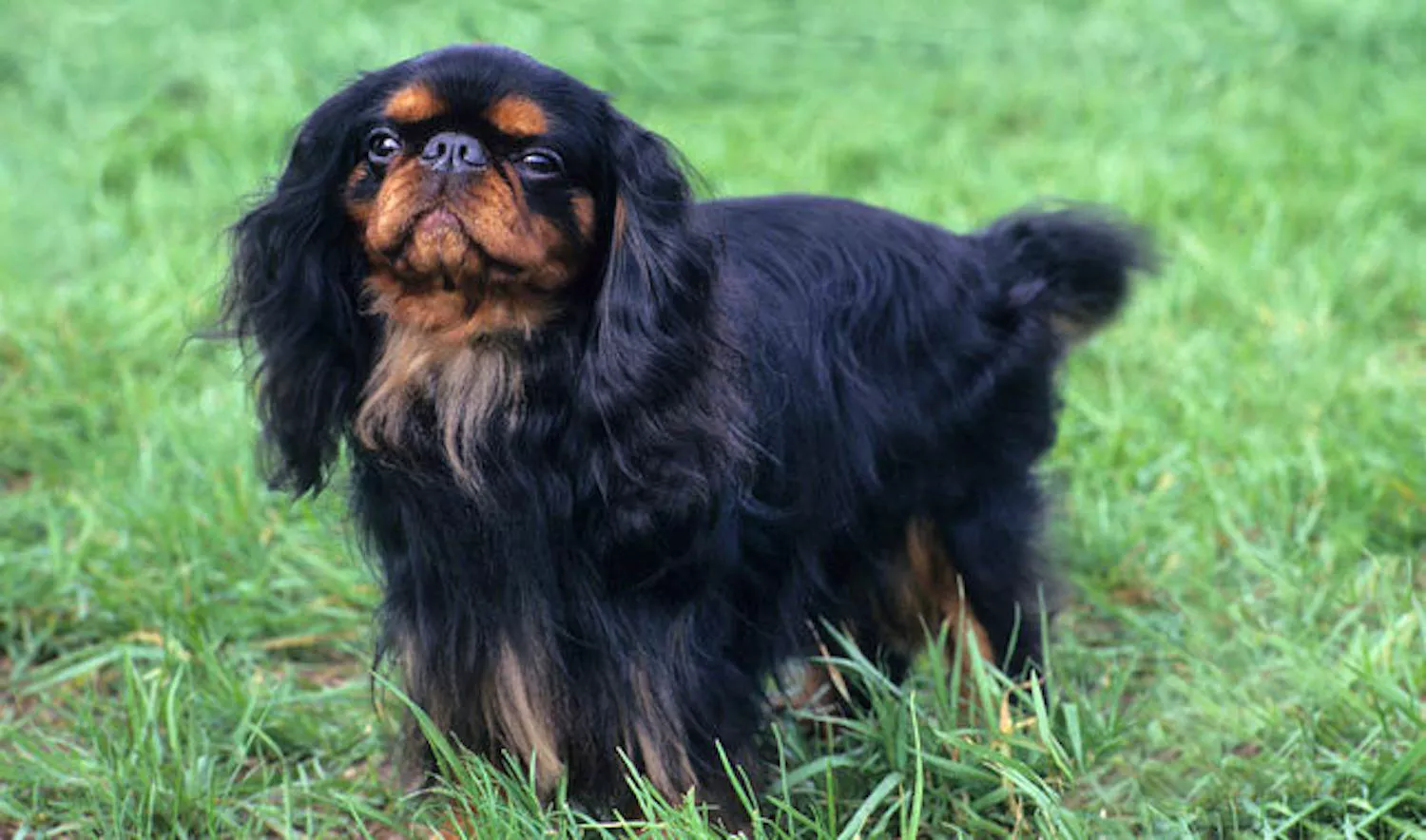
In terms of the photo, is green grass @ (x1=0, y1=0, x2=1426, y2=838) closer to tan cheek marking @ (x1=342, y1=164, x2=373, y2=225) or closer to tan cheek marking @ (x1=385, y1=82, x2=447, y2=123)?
tan cheek marking @ (x1=342, y1=164, x2=373, y2=225)

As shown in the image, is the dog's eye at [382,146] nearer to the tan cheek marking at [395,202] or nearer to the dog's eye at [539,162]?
the tan cheek marking at [395,202]

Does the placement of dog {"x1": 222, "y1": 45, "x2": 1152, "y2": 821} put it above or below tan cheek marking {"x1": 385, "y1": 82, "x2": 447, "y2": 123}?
below

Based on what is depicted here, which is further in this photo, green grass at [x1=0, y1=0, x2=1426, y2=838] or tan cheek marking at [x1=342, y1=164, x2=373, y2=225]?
green grass at [x1=0, y1=0, x2=1426, y2=838]

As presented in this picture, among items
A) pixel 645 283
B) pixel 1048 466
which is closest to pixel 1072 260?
pixel 1048 466

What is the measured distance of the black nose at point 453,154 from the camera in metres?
2.56

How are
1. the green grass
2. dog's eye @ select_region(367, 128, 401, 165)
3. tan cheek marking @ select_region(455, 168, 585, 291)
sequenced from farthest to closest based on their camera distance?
1. the green grass
2. dog's eye @ select_region(367, 128, 401, 165)
3. tan cheek marking @ select_region(455, 168, 585, 291)

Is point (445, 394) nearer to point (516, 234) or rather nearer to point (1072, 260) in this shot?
point (516, 234)

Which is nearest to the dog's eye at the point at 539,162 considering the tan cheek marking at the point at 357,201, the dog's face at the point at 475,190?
the dog's face at the point at 475,190

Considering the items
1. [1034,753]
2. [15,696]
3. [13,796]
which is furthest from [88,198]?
[1034,753]

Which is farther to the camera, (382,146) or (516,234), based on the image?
(382,146)

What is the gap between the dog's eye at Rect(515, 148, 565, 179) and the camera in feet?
8.57

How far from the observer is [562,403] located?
2707mm

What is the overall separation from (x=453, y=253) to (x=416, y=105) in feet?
0.79

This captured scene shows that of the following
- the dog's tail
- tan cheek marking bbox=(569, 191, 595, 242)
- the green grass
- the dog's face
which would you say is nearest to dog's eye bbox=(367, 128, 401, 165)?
the dog's face
